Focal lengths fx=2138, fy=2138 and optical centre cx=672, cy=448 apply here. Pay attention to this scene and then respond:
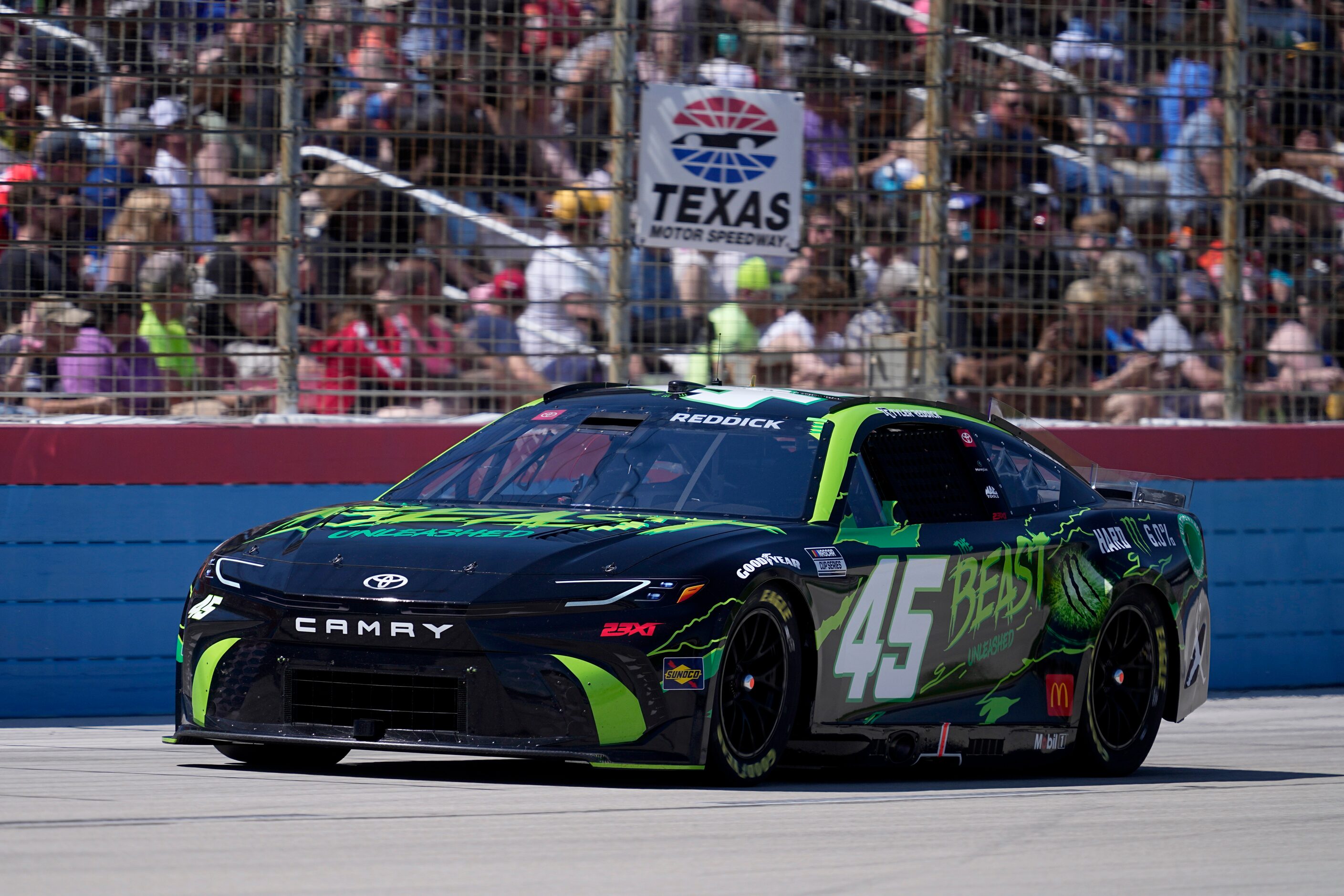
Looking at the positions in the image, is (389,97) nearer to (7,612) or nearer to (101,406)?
(101,406)

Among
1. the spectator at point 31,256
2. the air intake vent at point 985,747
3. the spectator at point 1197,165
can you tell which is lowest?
the air intake vent at point 985,747

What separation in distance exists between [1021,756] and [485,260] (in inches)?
168

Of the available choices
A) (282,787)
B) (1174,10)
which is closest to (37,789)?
(282,787)

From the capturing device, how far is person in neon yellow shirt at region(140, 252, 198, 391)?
10109 millimetres

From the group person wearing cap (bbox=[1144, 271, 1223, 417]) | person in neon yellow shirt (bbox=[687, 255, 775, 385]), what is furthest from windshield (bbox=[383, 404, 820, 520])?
person wearing cap (bbox=[1144, 271, 1223, 417])

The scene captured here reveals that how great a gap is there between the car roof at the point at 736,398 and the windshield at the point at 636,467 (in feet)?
0.26


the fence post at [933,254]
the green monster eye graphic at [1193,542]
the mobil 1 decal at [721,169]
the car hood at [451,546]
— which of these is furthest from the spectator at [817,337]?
the car hood at [451,546]

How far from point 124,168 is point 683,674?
5.14m

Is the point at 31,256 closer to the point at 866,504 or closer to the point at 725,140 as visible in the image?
the point at 725,140

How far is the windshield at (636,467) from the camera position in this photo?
6984 mm

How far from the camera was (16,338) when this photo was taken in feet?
32.8

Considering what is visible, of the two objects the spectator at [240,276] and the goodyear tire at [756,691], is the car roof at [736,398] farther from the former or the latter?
the spectator at [240,276]

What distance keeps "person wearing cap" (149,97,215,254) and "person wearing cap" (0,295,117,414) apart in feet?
2.15

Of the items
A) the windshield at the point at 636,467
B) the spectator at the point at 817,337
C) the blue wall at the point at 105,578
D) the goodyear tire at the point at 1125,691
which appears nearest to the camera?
the windshield at the point at 636,467
